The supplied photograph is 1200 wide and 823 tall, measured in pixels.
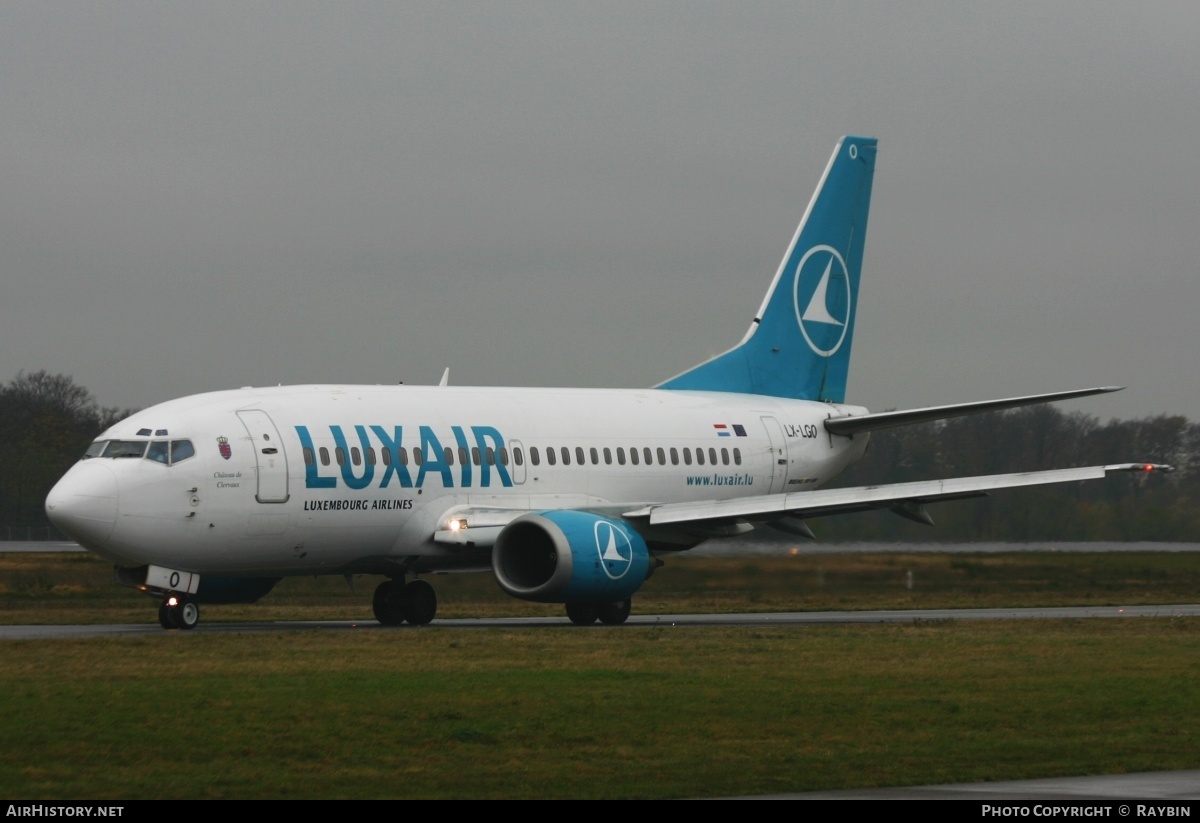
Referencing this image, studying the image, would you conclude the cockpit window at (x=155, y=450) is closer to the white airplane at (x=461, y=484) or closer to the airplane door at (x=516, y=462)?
the white airplane at (x=461, y=484)

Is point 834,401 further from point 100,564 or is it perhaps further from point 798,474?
point 100,564

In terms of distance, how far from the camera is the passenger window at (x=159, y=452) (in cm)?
2891

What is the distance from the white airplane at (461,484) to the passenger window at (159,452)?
2cm

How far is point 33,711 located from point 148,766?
3.31 metres

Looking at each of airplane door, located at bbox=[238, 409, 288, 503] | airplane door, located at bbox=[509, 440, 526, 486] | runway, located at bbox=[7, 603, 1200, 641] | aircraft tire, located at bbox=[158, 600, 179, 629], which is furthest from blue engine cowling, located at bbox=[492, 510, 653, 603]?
aircraft tire, located at bbox=[158, 600, 179, 629]

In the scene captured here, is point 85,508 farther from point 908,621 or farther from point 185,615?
point 908,621

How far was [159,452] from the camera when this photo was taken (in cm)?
2898

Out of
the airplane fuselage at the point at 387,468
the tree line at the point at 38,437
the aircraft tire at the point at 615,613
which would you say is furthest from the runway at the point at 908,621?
the tree line at the point at 38,437

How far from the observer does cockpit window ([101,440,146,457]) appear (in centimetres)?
2897

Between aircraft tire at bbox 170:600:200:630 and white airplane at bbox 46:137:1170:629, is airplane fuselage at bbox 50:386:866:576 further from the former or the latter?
aircraft tire at bbox 170:600:200:630

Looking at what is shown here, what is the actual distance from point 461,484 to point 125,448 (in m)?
6.10

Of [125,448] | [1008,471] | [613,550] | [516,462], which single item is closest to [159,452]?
[125,448]

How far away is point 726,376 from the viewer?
1583 inches
